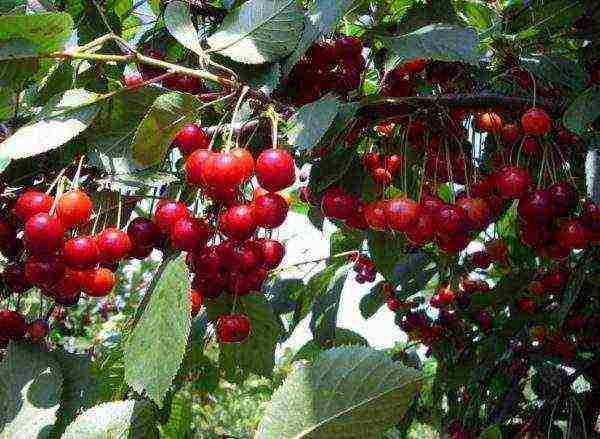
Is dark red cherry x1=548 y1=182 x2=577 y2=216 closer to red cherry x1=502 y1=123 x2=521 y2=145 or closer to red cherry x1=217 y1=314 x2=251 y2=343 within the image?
red cherry x1=502 y1=123 x2=521 y2=145

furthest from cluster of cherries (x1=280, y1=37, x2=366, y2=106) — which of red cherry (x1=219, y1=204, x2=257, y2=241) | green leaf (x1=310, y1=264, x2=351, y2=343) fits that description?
green leaf (x1=310, y1=264, x2=351, y2=343)

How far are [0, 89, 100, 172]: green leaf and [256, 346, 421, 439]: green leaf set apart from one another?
51 cm

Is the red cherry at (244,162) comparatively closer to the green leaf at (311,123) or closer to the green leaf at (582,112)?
the green leaf at (311,123)

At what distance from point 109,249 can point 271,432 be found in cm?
45

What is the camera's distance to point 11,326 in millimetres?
1224

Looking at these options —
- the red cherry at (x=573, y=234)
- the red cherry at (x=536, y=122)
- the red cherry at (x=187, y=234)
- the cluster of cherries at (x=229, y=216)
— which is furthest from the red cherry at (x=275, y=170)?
the red cherry at (x=573, y=234)

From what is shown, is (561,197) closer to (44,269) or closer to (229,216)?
(229,216)

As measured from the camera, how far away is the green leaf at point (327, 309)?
2.37m

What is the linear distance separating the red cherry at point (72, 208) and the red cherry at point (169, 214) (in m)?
0.11

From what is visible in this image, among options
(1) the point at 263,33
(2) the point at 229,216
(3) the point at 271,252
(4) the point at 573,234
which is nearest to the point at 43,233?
(2) the point at 229,216

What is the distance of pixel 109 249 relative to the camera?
1.04m

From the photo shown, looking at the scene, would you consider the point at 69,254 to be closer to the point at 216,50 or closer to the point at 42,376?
the point at 42,376

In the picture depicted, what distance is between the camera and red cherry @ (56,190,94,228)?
995 mm

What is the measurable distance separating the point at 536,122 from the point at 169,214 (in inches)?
25.3
